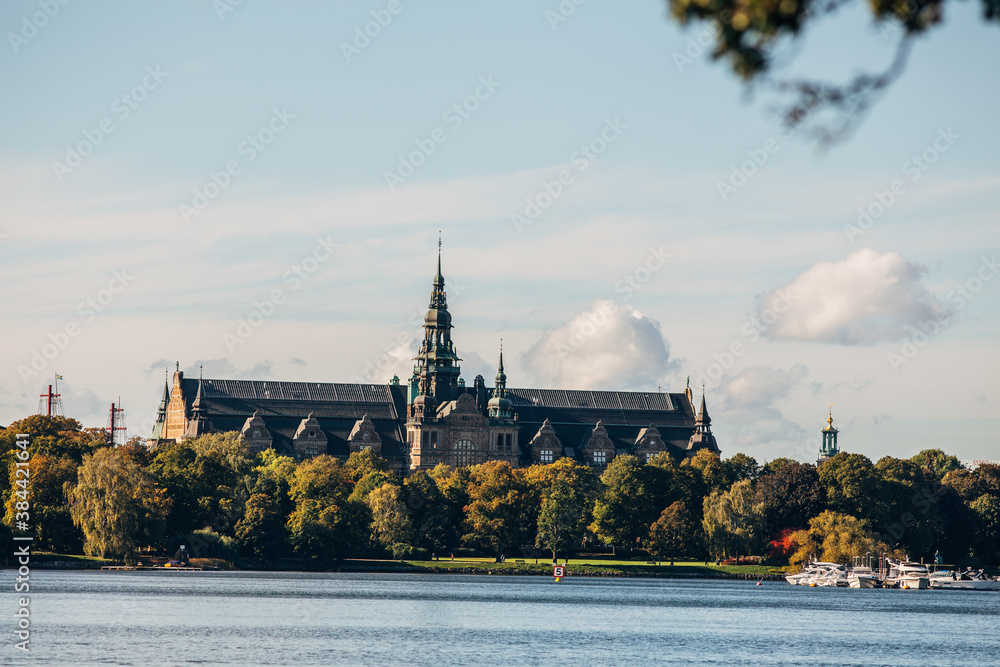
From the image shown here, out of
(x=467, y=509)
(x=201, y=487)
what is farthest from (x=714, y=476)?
(x=201, y=487)

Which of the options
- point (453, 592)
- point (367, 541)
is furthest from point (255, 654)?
point (367, 541)

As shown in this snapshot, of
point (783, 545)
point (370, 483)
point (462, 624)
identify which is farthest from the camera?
point (370, 483)

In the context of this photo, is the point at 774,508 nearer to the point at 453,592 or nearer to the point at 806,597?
the point at 806,597

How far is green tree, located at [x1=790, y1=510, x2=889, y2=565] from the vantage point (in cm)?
12281

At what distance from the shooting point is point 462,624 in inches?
2808

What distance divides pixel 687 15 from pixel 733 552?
12318cm

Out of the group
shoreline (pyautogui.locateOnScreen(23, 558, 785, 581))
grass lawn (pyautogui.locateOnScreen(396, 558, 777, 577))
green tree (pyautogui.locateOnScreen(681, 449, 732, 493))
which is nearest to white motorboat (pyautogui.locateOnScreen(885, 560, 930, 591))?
shoreline (pyautogui.locateOnScreen(23, 558, 785, 581))

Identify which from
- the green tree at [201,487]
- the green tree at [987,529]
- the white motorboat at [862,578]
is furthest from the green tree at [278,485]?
the green tree at [987,529]

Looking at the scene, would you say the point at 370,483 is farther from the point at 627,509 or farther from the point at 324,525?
the point at 627,509

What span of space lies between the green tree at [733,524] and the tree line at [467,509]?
14 centimetres

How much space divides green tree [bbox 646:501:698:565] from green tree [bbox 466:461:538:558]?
11.0m

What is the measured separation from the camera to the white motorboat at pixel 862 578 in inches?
4798

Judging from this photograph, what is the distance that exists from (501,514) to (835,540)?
2892cm

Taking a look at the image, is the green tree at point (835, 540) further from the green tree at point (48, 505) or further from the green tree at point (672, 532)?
the green tree at point (48, 505)
